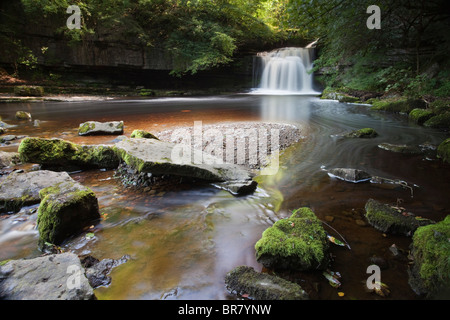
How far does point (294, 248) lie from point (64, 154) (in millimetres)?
4713

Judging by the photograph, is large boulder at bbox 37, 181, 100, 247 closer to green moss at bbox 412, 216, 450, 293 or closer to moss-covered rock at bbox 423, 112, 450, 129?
green moss at bbox 412, 216, 450, 293

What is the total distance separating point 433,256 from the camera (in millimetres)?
2014

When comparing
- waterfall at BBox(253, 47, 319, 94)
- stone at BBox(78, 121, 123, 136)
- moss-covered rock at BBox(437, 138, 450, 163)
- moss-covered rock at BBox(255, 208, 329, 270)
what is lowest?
moss-covered rock at BBox(255, 208, 329, 270)

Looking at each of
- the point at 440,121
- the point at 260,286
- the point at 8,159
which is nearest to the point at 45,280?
the point at 260,286

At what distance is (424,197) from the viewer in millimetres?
3578

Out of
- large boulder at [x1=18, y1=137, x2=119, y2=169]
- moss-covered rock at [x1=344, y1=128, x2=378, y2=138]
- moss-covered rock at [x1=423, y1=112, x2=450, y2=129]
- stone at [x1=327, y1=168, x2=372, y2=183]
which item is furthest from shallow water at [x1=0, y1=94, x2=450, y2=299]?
moss-covered rock at [x1=423, y1=112, x2=450, y2=129]

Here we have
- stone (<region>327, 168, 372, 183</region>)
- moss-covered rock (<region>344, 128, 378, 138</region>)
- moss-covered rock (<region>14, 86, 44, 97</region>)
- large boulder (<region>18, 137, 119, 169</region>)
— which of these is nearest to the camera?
stone (<region>327, 168, 372, 183</region>)

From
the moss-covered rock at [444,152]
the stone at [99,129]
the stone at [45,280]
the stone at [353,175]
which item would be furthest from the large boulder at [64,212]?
the moss-covered rock at [444,152]

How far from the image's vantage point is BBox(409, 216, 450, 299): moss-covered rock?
6.12 feet

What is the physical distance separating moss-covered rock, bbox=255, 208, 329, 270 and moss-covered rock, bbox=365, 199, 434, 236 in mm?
860

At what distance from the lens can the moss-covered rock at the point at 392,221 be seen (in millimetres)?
2680

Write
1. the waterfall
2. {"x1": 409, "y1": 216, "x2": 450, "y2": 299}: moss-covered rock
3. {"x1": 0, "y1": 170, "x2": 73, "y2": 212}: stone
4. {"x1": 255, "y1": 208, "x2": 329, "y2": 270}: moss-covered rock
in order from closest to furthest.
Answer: {"x1": 409, "y1": 216, "x2": 450, "y2": 299}: moss-covered rock < {"x1": 255, "y1": 208, "x2": 329, "y2": 270}: moss-covered rock < {"x1": 0, "y1": 170, "x2": 73, "y2": 212}: stone < the waterfall

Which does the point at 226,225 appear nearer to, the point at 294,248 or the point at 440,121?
the point at 294,248
